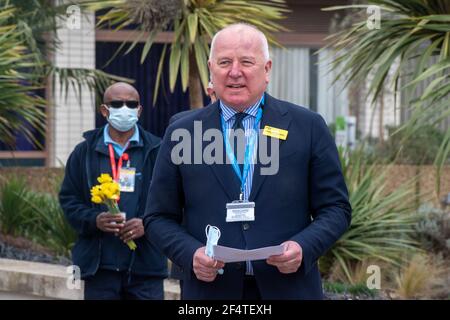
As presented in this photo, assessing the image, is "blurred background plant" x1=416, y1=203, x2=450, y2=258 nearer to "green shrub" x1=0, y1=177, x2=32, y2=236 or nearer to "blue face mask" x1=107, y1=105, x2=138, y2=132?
"green shrub" x1=0, y1=177, x2=32, y2=236

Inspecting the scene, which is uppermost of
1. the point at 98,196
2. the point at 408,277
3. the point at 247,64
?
the point at 247,64

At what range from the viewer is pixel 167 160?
3.91 m

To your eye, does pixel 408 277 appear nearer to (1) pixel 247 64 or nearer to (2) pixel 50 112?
(1) pixel 247 64

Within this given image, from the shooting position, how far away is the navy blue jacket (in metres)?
6.25

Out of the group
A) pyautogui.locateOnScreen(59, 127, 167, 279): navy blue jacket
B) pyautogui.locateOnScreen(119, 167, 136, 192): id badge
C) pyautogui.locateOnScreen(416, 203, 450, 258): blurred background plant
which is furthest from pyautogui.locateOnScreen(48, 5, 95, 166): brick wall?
pyautogui.locateOnScreen(119, 167, 136, 192): id badge

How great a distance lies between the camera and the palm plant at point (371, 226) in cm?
885

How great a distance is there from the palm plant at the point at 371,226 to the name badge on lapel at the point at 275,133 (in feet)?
16.3

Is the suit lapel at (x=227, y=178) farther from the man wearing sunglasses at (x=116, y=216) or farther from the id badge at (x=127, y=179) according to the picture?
the id badge at (x=127, y=179)

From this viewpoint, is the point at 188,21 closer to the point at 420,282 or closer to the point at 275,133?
the point at 420,282

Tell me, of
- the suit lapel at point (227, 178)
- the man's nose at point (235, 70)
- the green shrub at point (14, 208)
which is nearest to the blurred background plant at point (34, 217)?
the green shrub at point (14, 208)

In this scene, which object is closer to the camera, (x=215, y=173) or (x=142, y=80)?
(x=215, y=173)

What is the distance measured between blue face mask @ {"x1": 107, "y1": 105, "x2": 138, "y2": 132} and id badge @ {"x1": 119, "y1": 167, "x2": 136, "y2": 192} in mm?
288
